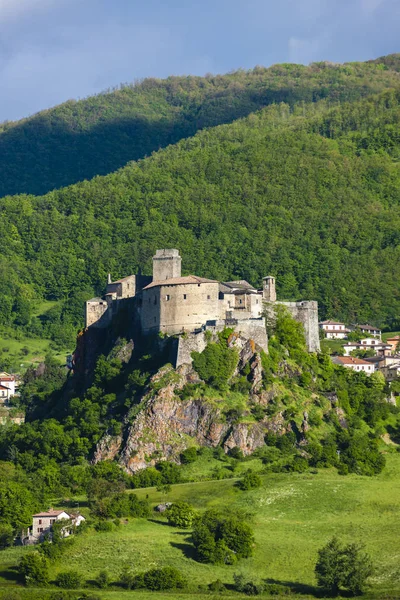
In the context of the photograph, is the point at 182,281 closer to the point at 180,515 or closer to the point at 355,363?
the point at 180,515

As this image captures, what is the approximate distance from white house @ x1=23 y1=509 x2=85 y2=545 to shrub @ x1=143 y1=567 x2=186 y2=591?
1028cm

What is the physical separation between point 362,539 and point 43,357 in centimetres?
8903

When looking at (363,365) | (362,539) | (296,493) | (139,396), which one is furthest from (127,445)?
(363,365)

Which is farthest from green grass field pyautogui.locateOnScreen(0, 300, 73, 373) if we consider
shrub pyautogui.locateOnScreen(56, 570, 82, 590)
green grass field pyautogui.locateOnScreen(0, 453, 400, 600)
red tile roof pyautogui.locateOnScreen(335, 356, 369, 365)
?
shrub pyautogui.locateOnScreen(56, 570, 82, 590)

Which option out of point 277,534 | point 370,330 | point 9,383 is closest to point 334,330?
point 370,330

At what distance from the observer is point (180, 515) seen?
4018 inches

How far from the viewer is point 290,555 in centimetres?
9744

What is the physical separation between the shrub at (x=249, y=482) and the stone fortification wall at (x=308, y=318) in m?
24.0

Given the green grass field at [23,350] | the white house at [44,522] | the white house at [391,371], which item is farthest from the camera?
the green grass field at [23,350]

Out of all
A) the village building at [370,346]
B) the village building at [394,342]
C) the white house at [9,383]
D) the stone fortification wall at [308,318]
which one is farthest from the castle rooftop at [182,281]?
the white house at [9,383]

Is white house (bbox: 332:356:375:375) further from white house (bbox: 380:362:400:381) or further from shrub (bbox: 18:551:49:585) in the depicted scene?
shrub (bbox: 18:551:49:585)

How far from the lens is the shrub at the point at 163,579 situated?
91750 mm

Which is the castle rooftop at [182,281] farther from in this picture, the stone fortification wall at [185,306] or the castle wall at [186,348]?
the castle wall at [186,348]

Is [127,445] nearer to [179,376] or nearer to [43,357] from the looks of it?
[179,376]
